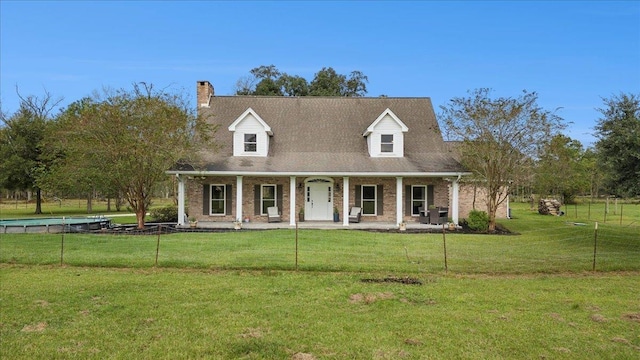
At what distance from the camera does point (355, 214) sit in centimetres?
2170

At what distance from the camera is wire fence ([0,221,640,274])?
1103 centimetres

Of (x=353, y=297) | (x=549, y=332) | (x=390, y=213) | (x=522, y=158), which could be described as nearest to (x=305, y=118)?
(x=390, y=213)

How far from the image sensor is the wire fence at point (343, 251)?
1103 cm

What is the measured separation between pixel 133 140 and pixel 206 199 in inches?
185

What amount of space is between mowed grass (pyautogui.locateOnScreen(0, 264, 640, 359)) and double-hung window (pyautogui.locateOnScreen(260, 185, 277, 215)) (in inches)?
477

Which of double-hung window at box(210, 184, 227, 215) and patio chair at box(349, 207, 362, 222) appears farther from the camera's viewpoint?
double-hung window at box(210, 184, 227, 215)

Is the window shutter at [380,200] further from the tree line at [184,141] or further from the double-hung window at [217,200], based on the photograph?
the double-hung window at [217,200]

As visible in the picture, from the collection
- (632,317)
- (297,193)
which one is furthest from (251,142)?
(632,317)

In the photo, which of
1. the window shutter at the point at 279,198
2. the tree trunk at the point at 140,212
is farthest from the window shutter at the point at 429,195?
the tree trunk at the point at 140,212

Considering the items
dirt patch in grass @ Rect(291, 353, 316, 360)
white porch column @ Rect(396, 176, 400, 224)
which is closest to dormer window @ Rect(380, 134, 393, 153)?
white porch column @ Rect(396, 176, 400, 224)

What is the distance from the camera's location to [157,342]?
5949 millimetres

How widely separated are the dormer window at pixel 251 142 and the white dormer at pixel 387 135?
5686 millimetres

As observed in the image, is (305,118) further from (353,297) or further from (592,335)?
(592,335)

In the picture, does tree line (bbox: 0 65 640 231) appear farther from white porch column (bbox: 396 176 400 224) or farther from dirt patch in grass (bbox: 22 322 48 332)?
dirt patch in grass (bbox: 22 322 48 332)
